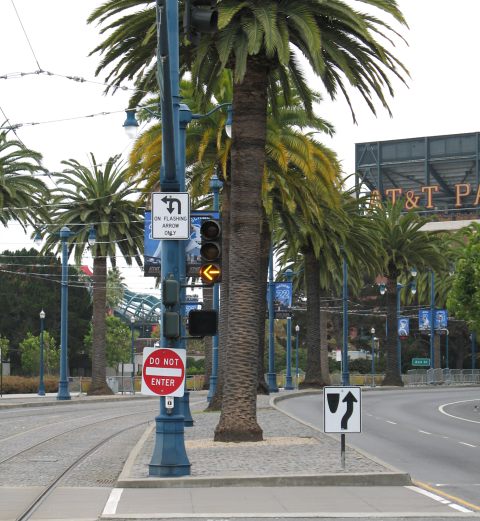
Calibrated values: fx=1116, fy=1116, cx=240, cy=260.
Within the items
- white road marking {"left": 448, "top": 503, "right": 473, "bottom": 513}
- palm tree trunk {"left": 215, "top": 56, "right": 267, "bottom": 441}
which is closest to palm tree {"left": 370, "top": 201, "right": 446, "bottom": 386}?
palm tree trunk {"left": 215, "top": 56, "right": 267, "bottom": 441}

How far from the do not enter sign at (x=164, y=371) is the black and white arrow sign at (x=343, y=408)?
7.65 feet

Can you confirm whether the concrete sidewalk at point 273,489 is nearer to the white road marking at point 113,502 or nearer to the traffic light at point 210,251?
the white road marking at point 113,502

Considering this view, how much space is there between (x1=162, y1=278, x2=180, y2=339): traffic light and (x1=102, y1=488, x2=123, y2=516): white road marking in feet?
8.48

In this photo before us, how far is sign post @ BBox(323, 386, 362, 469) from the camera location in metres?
A: 17.7

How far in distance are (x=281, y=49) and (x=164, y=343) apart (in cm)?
796

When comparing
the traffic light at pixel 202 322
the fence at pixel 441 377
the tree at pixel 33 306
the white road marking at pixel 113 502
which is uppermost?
the tree at pixel 33 306

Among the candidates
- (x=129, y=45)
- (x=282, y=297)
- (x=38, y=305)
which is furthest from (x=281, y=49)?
(x=38, y=305)

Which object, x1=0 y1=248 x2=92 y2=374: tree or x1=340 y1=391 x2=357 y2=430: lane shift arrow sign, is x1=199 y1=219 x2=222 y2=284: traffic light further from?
x1=0 y1=248 x2=92 y2=374: tree

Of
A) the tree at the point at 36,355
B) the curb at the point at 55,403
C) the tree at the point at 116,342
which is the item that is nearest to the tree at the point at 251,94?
the curb at the point at 55,403

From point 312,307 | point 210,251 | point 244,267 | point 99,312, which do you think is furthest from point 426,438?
point 99,312

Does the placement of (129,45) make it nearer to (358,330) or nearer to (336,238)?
(336,238)

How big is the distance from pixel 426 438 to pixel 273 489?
1401 cm

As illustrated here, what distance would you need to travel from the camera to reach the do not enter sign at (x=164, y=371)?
57.4ft

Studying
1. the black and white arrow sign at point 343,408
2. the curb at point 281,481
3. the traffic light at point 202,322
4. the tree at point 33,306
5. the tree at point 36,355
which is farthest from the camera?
the tree at point 33,306
